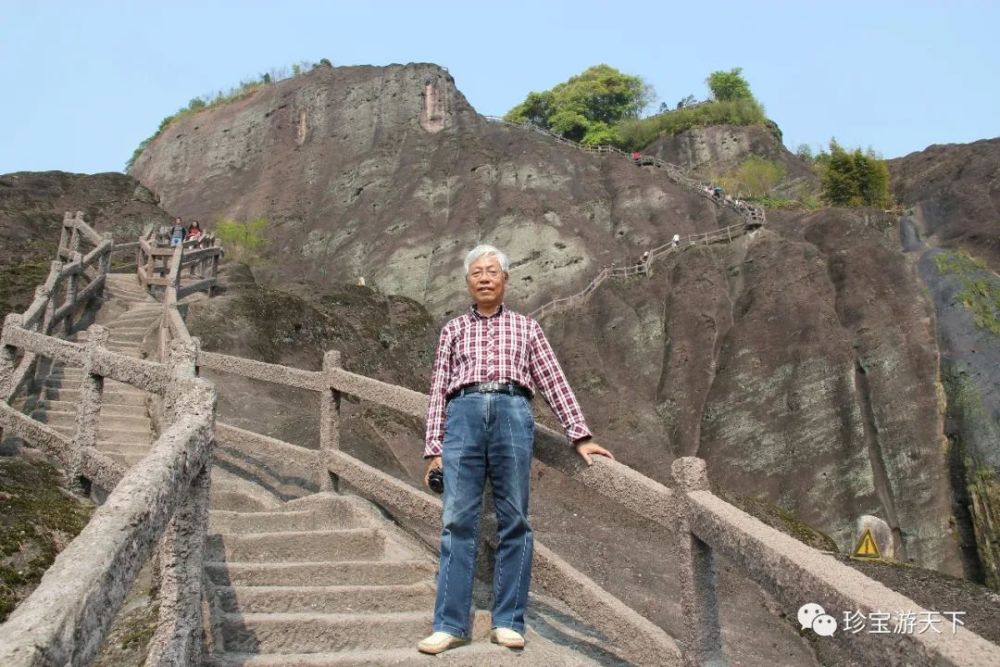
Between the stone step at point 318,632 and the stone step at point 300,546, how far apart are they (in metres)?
1.10

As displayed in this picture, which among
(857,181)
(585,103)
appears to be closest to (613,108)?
(585,103)

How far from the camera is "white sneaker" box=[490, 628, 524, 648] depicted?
420 centimetres

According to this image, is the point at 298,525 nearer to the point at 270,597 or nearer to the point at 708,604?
the point at 270,597

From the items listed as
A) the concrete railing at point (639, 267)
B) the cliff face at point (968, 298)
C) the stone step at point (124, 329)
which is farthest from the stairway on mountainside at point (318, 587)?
the concrete railing at point (639, 267)

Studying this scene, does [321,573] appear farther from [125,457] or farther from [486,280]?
[125,457]

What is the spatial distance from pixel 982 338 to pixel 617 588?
29.2 metres

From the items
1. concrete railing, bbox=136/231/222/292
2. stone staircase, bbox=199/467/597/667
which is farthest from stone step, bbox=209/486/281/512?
concrete railing, bbox=136/231/222/292

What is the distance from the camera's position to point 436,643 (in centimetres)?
412

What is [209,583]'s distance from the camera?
→ 442 centimetres

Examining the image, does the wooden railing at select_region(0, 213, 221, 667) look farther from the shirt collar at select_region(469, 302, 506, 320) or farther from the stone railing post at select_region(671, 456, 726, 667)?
the stone railing post at select_region(671, 456, 726, 667)

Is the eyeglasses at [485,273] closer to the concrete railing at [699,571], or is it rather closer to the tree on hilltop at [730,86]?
the concrete railing at [699,571]

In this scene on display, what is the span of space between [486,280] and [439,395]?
2.51 ft

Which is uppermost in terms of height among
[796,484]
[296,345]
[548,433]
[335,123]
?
[335,123]

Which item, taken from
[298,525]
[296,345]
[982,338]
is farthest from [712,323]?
[298,525]
